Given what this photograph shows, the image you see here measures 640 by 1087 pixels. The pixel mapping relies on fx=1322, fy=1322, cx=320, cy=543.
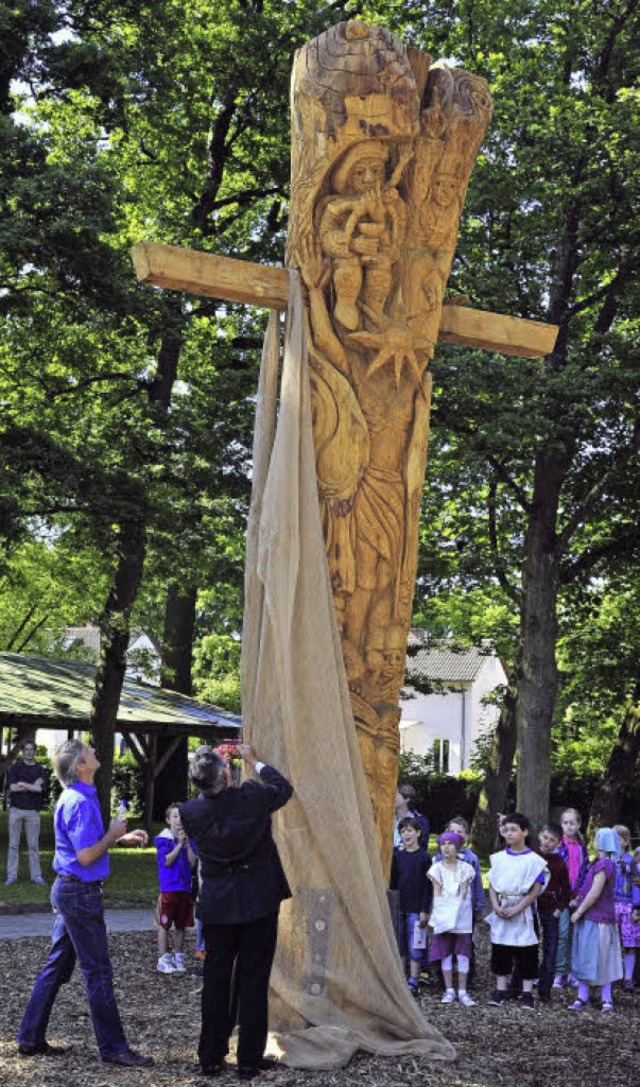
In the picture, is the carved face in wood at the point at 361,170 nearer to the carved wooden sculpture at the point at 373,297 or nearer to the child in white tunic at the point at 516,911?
the carved wooden sculpture at the point at 373,297

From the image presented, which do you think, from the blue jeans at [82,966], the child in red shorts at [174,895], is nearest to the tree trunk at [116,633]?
the child in red shorts at [174,895]

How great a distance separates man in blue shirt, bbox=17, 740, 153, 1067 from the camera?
7059 millimetres

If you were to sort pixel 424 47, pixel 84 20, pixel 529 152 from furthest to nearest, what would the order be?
pixel 424 47, pixel 529 152, pixel 84 20

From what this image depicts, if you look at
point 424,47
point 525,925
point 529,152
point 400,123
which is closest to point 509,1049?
point 525,925

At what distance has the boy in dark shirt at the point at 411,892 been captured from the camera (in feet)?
36.5

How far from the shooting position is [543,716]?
2109 centimetres

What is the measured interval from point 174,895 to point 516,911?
9.58 ft

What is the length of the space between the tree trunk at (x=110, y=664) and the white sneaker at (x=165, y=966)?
31.6 ft

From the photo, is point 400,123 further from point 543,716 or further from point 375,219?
point 543,716

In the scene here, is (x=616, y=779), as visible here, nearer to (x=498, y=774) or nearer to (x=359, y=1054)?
(x=498, y=774)

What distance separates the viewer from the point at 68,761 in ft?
23.8

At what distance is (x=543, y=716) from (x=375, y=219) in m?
14.2

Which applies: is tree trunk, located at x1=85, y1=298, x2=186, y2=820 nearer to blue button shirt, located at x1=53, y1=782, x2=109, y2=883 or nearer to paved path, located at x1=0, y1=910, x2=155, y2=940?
paved path, located at x1=0, y1=910, x2=155, y2=940

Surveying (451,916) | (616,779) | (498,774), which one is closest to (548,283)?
(616,779)
